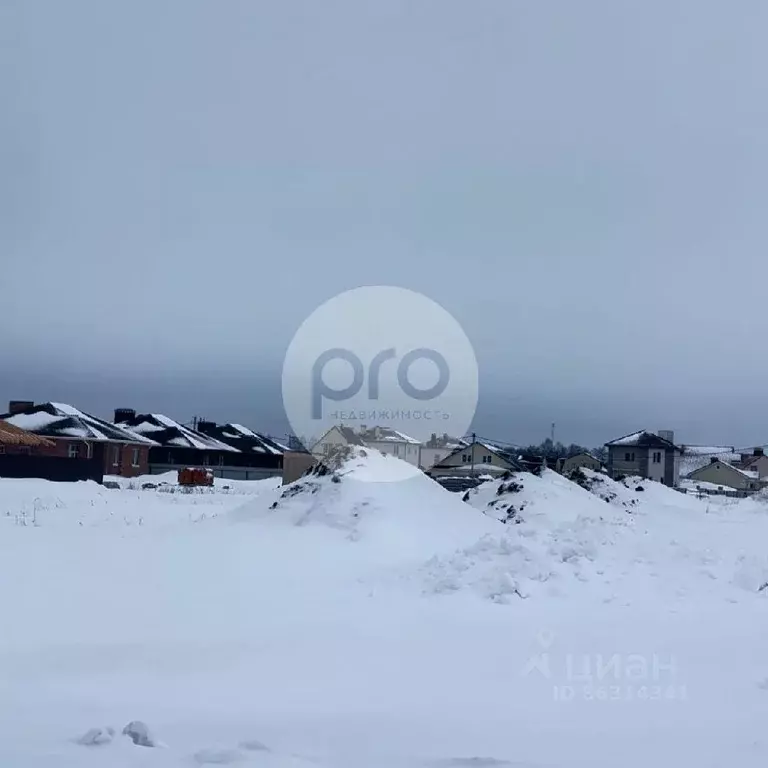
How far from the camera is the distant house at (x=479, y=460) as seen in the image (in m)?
41.7

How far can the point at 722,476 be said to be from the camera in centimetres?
6144

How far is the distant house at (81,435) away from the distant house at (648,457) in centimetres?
3078

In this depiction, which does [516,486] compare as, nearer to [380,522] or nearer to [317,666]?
[380,522]

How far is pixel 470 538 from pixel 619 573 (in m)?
3.01

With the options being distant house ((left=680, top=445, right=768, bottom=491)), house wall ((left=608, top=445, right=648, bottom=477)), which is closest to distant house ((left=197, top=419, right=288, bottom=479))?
house wall ((left=608, top=445, right=648, bottom=477))

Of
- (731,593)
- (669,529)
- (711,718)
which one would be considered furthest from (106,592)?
(669,529)

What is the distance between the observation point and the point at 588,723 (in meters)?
5.61

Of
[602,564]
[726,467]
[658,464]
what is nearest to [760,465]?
[726,467]

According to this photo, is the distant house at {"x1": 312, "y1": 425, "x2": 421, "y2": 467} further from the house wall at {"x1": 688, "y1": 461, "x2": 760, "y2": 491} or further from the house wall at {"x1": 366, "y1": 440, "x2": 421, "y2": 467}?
the house wall at {"x1": 688, "y1": 461, "x2": 760, "y2": 491}

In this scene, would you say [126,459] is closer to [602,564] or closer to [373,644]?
[602,564]

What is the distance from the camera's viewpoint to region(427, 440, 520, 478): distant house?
4172cm

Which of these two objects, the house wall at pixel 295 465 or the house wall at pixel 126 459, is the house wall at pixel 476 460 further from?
the house wall at pixel 126 459

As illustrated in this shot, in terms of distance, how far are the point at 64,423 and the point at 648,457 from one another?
36738 millimetres

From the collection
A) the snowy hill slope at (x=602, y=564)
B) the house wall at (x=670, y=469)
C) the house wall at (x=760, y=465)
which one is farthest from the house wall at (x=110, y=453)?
the house wall at (x=760, y=465)
